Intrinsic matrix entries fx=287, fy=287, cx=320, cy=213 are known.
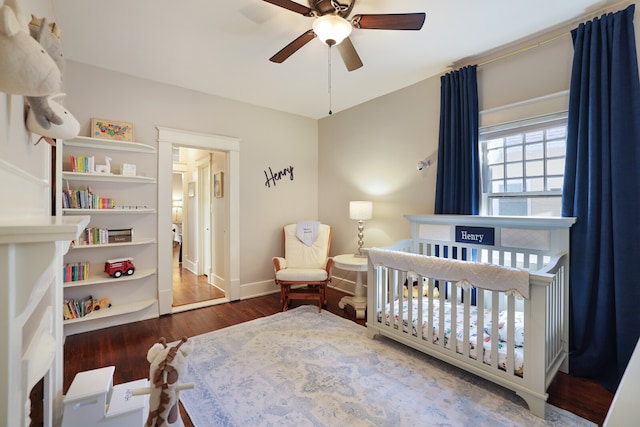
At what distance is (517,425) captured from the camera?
155 cm

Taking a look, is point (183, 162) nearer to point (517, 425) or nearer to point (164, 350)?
point (164, 350)

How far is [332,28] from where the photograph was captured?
1764mm

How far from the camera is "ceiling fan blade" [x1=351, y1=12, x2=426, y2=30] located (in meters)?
1.62

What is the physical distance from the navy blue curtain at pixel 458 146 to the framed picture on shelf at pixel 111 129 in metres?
3.13

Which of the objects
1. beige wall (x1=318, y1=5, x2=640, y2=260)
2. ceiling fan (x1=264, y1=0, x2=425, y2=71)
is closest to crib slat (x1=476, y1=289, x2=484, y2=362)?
beige wall (x1=318, y1=5, x2=640, y2=260)

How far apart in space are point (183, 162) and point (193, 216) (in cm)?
112

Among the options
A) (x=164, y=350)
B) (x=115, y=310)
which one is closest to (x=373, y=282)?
(x=164, y=350)

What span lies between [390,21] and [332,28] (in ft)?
1.14

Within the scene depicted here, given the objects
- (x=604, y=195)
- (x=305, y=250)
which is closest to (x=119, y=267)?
(x=305, y=250)

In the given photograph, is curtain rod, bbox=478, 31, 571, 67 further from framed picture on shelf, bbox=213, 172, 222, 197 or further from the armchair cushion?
framed picture on shelf, bbox=213, 172, 222, 197

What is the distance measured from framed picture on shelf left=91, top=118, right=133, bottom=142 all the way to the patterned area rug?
6.98ft

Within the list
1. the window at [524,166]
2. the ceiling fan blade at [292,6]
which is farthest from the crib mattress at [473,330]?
the ceiling fan blade at [292,6]

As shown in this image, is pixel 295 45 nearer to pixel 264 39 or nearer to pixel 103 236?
pixel 264 39

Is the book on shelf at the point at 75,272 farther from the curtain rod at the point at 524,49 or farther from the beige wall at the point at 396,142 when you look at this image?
the curtain rod at the point at 524,49
